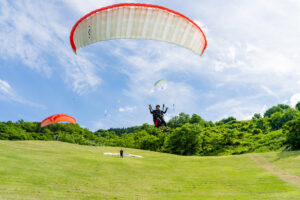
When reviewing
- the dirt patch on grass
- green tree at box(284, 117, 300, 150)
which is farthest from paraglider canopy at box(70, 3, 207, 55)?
green tree at box(284, 117, 300, 150)

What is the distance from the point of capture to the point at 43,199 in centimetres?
1387

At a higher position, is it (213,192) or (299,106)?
(299,106)

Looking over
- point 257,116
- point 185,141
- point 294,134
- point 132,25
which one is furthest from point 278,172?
point 257,116

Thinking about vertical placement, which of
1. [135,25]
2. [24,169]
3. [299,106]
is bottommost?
[24,169]

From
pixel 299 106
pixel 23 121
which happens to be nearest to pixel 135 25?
pixel 23 121

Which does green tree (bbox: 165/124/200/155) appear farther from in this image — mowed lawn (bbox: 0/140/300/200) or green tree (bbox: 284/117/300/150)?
mowed lawn (bbox: 0/140/300/200)

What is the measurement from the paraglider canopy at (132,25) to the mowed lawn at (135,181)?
9.65m

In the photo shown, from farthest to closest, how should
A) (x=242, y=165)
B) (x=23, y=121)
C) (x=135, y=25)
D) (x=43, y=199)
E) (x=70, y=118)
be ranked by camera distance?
(x=23, y=121), (x=242, y=165), (x=70, y=118), (x=43, y=199), (x=135, y=25)

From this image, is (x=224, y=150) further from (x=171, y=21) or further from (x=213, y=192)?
(x=171, y=21)

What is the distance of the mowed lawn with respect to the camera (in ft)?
53.1

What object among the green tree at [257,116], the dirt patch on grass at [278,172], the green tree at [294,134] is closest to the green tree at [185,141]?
the green tree at [294,134]

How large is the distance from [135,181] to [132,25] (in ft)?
47.9

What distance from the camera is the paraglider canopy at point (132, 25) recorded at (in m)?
10.7

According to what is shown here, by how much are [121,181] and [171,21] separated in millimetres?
14619
